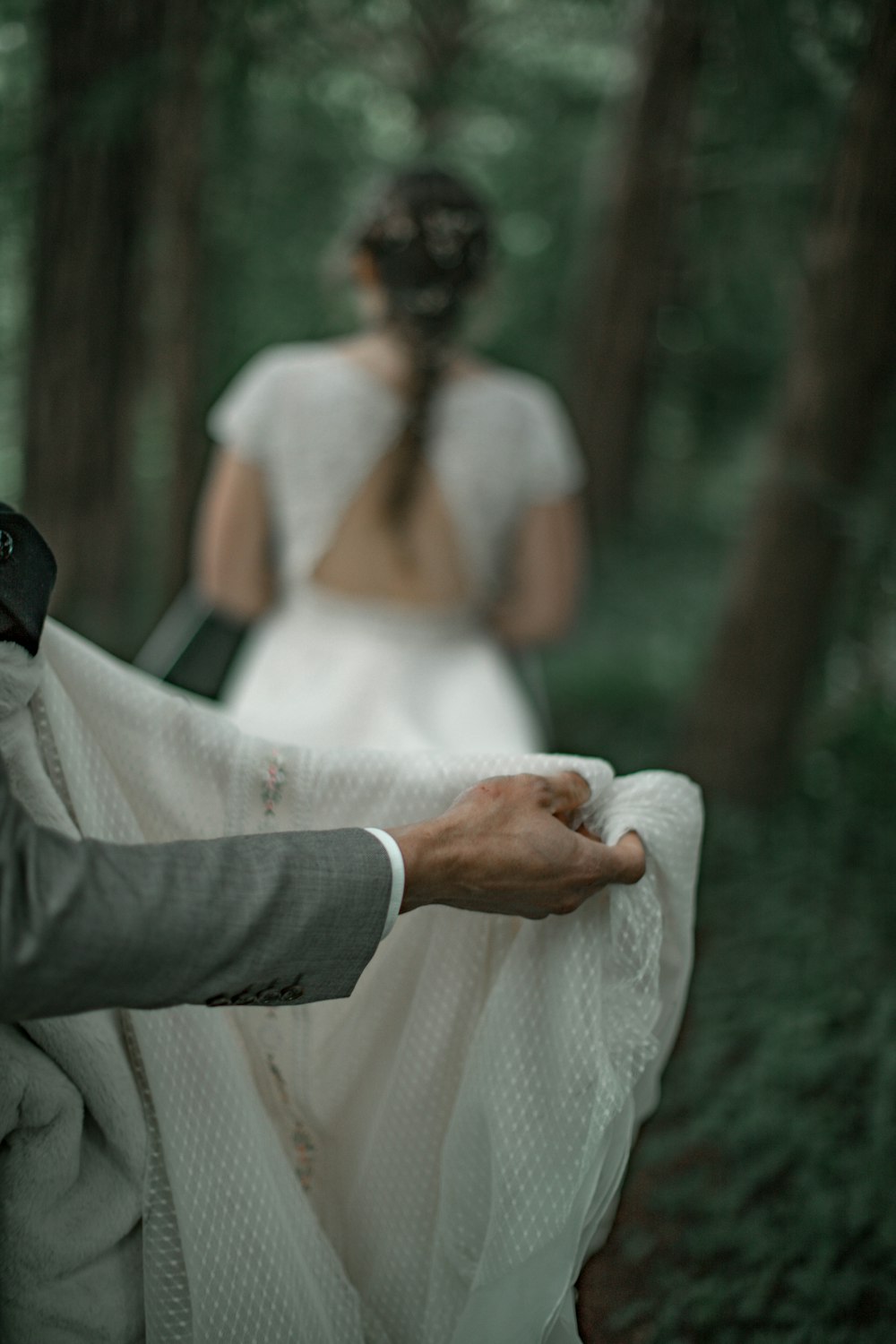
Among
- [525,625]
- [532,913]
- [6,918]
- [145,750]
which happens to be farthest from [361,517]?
[6,918]

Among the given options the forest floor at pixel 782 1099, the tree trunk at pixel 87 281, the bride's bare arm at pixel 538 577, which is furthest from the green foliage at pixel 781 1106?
the tree trunk at pixel 87 281

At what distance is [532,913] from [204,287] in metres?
3.62

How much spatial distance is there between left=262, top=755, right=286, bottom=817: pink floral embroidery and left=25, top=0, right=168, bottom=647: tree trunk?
90.7 inches

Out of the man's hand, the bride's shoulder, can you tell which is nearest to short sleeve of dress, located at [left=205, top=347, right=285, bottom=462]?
the bride's shoulder

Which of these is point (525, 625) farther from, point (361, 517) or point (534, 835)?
point (534, 835)

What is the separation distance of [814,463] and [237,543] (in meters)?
1.82

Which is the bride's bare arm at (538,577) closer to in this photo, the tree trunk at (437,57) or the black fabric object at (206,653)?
the black fabric object at (206,653)

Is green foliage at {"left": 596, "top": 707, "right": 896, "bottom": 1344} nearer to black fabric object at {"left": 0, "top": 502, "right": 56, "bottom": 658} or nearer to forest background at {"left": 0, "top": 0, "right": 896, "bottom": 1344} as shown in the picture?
forest background at {"left": 0, "top": 0, "right": 896, "bottom": 1344}

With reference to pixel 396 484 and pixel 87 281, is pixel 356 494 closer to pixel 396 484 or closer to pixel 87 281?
pixel 396 484

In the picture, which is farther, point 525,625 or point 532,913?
point 525,625

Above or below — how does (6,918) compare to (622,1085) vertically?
above

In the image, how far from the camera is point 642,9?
16.1 feet

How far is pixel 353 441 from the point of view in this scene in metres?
2.41

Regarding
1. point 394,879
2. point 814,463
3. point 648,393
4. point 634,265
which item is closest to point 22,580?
point 394,879
